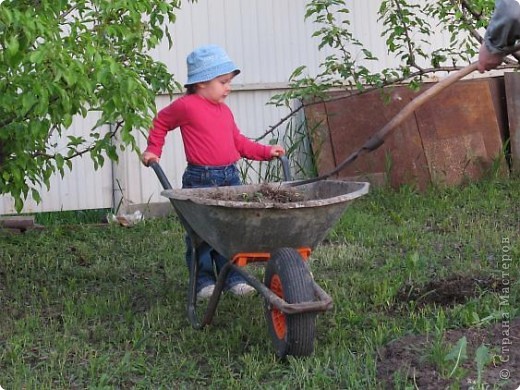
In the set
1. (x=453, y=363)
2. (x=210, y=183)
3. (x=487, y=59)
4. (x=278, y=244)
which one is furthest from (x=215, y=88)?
(x=453, y=363)

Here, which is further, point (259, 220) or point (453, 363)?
point (259, 220)

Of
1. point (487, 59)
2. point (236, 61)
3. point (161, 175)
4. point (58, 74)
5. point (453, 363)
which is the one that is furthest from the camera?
point (236, 61)

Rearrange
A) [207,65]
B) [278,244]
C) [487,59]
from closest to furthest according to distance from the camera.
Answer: [487,59], [278,244], [207,65]

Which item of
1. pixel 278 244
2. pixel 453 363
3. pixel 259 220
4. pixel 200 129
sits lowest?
pixel 453 363

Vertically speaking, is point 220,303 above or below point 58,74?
below

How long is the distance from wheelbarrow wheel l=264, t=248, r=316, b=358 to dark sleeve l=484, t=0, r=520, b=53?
1224 millimetres

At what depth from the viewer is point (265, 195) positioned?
4.58 m

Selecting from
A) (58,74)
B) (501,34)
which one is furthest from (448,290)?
(58,74)

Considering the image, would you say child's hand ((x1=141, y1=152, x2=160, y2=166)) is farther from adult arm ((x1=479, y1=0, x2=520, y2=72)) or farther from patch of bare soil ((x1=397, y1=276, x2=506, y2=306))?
adult arm ((x1=479, y1=0, x2=520, y2=72))

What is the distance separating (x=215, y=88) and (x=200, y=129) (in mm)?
240

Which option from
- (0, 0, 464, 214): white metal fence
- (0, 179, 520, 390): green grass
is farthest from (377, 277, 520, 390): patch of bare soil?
(0, 0, 464, 214): white metal fence

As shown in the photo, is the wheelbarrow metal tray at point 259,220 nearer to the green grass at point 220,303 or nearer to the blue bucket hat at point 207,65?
the green grass at point 220,303

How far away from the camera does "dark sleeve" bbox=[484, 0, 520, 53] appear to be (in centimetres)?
381

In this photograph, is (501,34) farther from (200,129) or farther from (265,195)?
(200,129)
